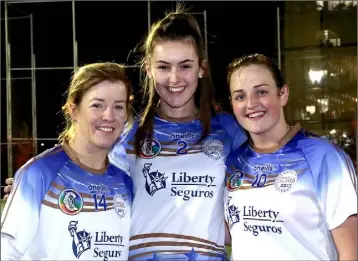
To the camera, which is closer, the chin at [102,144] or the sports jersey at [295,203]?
the sports jersey at [295,203]

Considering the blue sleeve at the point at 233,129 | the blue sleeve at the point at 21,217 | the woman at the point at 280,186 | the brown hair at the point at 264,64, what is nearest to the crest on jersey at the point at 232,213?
the woman at the point at 280,186

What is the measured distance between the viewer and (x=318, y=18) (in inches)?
524

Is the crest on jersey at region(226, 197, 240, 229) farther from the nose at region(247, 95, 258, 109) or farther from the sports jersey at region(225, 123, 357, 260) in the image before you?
the nose at region(247, 95, 258, 109)

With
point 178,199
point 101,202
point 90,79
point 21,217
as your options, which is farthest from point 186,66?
point 21,217

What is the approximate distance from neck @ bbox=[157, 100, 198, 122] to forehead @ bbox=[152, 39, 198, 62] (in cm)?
23

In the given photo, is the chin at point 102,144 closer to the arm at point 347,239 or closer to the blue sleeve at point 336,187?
Answer: the blue sleeve at point 336,187

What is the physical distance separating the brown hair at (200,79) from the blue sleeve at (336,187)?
0.58 metres

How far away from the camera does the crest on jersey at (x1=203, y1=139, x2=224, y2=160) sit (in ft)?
7.81

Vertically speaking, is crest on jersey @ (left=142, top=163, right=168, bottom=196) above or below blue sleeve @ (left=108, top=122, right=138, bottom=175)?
below

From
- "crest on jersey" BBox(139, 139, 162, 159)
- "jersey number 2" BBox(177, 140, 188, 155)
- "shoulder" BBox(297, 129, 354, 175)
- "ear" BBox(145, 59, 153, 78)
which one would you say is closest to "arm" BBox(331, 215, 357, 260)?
"shoulder" BBox(297, 129, 354, 175)

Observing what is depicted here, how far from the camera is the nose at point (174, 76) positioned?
2.32m

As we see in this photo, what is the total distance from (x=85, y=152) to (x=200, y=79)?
25.8 inches

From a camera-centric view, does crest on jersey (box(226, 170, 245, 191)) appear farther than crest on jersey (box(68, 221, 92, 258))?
Yes

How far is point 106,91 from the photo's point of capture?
83.9 inches
